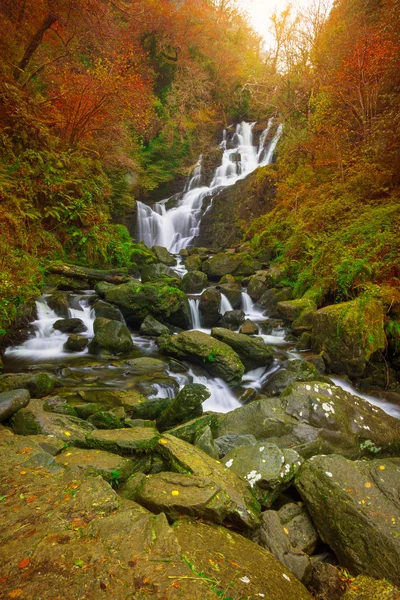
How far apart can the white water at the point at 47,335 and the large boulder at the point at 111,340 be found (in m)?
0.43

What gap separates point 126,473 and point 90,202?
981 cm

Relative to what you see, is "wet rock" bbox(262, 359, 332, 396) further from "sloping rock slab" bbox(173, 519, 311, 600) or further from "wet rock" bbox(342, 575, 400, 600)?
"sloping rock slab" bbox(173, 519, 311, 600)

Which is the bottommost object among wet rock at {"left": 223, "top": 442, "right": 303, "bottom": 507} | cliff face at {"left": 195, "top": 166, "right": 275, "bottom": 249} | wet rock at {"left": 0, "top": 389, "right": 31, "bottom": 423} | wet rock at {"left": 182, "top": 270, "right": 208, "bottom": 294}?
wet rock at {"left": 223, "top": 442, "right": 303, "bottom": 507}

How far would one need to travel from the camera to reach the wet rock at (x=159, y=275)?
11.6 meters

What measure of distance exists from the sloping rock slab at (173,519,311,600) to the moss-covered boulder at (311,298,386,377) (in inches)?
212

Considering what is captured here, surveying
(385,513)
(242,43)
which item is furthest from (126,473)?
(242,43)

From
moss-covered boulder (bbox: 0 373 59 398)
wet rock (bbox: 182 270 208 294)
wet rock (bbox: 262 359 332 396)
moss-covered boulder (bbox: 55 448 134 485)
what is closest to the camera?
moss-covered boulder (bbox: 55 448 134 485)

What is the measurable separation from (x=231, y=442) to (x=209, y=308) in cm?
619

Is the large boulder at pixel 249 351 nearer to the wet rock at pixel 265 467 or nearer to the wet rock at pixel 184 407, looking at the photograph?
the wet rock at pixel 184 407

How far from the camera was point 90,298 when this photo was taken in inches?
392

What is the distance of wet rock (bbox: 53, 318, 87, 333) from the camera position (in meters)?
8.53

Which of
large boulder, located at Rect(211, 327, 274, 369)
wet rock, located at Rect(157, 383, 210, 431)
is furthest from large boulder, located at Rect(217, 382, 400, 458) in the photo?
large boulder, located at Rect(211, 327, 274, 369)

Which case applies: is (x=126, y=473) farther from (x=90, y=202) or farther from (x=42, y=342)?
(x=90, y=202)

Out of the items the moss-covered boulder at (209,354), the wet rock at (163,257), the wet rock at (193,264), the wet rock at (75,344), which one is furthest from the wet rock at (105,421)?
the wet rock at (163,257)
